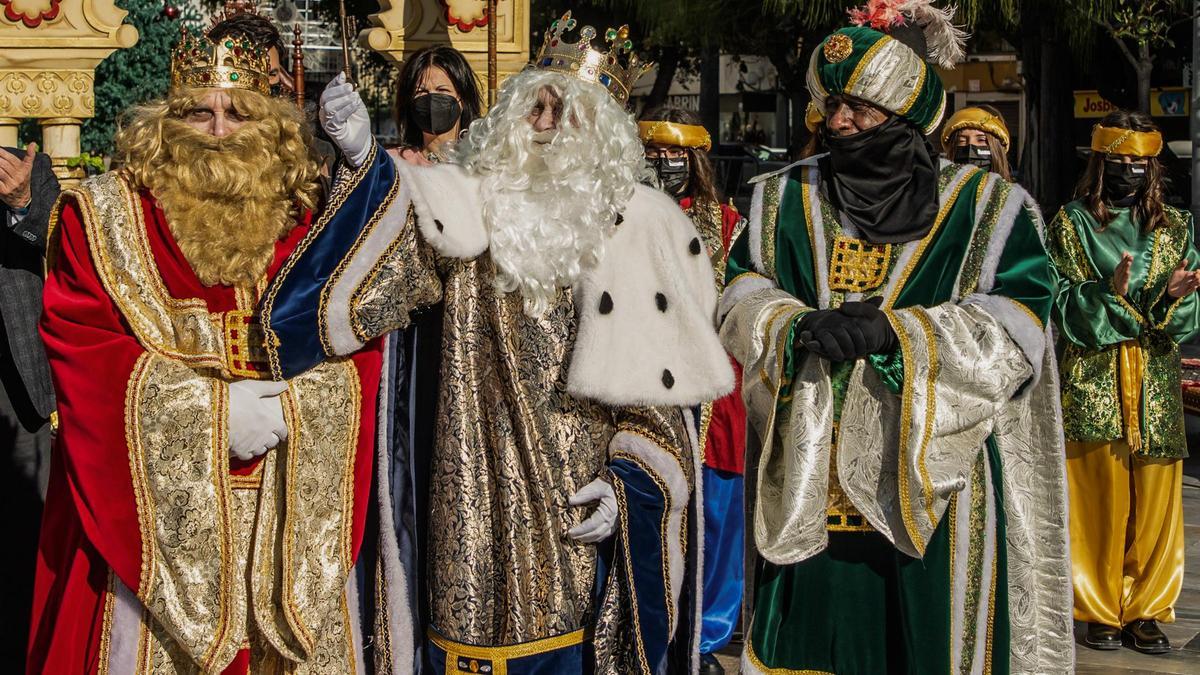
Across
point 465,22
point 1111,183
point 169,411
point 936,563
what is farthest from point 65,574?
point 465,22

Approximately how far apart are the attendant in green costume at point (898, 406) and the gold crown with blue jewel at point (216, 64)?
1.39 m

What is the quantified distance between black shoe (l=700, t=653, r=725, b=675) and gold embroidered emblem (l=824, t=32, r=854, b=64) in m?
2.53

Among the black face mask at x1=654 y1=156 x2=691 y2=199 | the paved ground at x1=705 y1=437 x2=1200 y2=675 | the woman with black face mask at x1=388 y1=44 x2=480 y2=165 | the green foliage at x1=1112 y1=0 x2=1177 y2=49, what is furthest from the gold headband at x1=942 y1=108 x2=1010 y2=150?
the green foliage at x1=1112 y1=0 x2=1177 y2=49

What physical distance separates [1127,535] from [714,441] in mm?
1761

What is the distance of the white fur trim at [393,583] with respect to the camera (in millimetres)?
3982

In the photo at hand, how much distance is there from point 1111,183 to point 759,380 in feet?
8.61

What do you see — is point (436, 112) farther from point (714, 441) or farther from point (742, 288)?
point (714, 441)

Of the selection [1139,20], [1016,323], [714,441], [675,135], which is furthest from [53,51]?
[1139,20]

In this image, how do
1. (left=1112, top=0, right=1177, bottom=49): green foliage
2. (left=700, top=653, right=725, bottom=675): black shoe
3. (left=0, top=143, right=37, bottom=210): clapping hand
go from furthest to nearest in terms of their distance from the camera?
1. (left=1112, top=0, right=1177, bottom=49): green foliage
2. (left=700, top=653, right=725, bottom=675): black shoe
3. (left=0, top=143, right=37, bottom=210): clapping hand

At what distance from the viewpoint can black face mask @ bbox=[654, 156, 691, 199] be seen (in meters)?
6.34

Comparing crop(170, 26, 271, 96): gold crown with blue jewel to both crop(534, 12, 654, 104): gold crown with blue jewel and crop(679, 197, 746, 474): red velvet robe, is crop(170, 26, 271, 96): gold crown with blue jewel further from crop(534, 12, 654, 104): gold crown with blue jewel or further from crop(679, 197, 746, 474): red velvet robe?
crop(679, 197, 746, 474): red velvet robe

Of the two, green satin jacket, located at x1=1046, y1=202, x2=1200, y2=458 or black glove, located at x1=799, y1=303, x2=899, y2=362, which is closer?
black glove, located at x1=799, y1=303, x2=899, y2=362

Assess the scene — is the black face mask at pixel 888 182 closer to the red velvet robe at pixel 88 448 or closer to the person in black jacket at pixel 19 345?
the red velvet robe at pixel 88 448

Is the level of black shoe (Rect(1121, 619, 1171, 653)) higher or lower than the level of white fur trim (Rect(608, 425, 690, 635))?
lower
